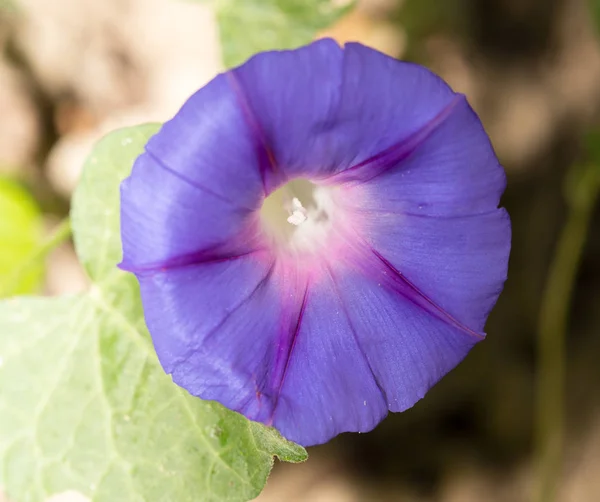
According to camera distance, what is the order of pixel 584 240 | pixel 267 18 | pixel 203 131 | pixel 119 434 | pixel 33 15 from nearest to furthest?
1. pixel 203 131
2. pixel 119 434
3. pixel 267 18
4. pixel 33 15
5. pixel 584 240

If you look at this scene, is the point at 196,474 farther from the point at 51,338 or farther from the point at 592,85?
the point at 592,85

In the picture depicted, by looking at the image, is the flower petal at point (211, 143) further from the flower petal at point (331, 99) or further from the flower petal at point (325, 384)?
the flower petal at point (325, 384)

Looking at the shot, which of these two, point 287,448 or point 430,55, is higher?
point 430,55

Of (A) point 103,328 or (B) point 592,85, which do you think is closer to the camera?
(A) point 103,328

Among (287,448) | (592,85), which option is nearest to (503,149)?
(592,85)

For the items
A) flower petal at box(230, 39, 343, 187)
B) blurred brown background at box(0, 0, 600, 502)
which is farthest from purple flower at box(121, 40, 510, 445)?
blurred brown background at box(0, 0, 600, 502)

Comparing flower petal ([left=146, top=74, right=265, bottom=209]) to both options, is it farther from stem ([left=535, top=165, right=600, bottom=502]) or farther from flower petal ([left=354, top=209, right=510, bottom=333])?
stem ([left=535, top=165, right=600, bottom=502])
